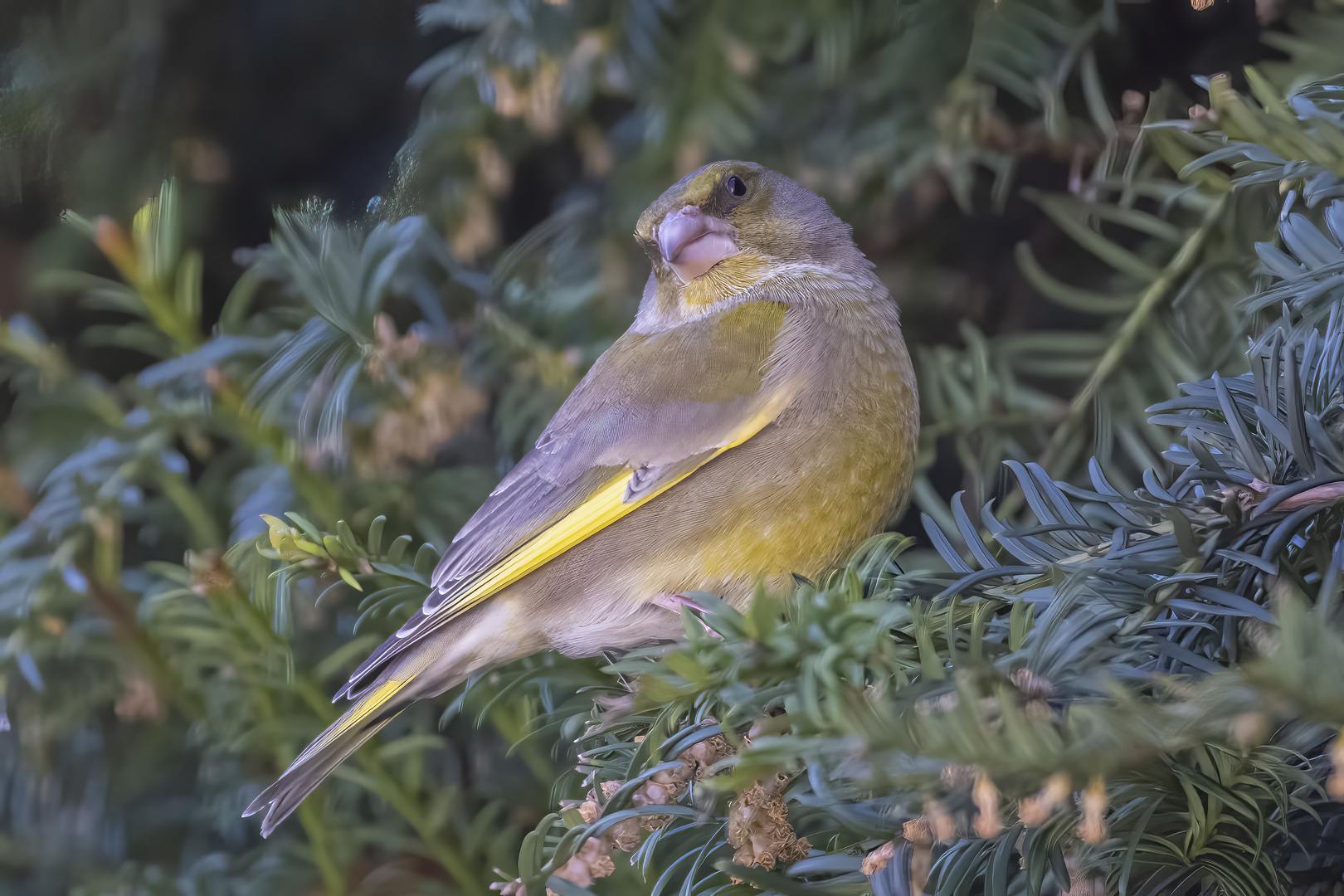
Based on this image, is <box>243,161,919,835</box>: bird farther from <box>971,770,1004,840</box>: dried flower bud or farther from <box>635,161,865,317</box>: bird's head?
<box>971,770,1004,840</box>: dried flower bud

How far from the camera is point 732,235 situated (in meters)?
1.17

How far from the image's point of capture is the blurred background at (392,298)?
958 mm

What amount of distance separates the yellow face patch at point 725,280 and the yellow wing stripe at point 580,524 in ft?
0.83

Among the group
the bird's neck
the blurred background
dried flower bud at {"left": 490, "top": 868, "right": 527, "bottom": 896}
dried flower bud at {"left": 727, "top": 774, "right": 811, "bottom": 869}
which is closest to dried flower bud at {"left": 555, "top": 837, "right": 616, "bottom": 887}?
dried flower bud at {"left": 490, "top": 868, "right": 527, "bottom": 896}

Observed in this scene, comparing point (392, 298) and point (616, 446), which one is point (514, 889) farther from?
point (392, 298)

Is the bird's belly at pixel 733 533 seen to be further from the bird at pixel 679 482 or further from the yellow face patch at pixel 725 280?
the yellow face patch at pixel 725 280

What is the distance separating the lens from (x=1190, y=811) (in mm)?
406

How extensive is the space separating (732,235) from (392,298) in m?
0.39

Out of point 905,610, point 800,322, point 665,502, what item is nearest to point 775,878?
point 905,610

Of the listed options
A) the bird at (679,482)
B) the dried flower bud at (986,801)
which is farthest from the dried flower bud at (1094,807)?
the bird at (679,482)

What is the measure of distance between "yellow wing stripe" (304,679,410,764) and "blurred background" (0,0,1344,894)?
81 millimetres

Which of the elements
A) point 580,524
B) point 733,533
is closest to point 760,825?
point 733,533

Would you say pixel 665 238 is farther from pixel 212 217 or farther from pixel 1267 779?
pixel 1267 779

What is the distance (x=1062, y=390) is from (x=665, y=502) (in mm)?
477
